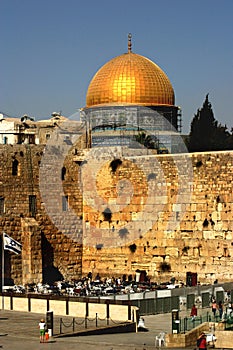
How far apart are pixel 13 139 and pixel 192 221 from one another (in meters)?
16.3

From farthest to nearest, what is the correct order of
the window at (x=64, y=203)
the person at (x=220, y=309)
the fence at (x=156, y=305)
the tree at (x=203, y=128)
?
the tree at (x=203, y=128)
the window at (x=64, y=203)
the fence at (x=156, y=305)
the person at (x=220, y=309)

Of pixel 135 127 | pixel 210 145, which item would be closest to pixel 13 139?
pixel 135 127

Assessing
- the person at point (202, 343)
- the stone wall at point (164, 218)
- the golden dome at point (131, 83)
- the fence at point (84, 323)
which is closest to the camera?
the person at point (202, 343)

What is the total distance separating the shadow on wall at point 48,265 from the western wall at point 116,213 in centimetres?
4

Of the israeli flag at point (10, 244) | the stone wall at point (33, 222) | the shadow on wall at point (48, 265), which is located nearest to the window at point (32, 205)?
the stone wall at point (33, 222)

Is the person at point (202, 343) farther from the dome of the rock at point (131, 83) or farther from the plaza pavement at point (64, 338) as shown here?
the dome of the rock at point (131, 83)

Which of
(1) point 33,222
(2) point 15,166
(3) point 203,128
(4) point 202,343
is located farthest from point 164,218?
(3) point 203,128

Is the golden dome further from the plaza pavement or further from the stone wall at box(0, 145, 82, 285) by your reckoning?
the plaza pavement

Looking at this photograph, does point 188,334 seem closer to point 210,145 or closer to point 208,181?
point 208,181

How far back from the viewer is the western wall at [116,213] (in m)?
35.2

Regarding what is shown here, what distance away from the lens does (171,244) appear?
119 feet

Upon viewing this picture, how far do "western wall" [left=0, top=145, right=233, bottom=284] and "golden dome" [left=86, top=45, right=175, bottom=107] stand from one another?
9.93m

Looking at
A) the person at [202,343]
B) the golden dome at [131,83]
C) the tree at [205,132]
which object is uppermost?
the golden dome at [131,83]

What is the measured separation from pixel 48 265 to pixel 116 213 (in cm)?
346
